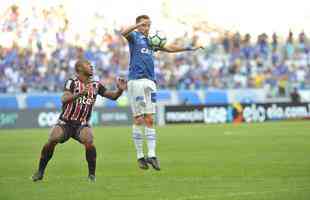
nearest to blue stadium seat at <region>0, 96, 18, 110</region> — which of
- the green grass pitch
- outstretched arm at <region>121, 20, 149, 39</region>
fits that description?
the green grass pitch

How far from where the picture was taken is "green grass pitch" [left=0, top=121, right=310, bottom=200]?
434 inches

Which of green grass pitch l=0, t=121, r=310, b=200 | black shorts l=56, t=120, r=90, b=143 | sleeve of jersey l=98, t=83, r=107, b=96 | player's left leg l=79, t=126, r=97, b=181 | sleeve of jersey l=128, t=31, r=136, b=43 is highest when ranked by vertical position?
sleeve of jersey l=128, t=31, r=136, b=43

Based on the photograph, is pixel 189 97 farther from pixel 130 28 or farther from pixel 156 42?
pixel 130 28

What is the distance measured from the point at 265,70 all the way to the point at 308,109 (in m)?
4.09

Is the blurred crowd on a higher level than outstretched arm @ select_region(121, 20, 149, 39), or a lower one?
higher

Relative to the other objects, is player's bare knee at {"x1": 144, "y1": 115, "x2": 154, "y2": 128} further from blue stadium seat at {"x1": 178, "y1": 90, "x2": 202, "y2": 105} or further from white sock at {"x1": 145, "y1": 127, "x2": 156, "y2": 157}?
blue stadium seat at {"x1": 178, "y1": 90, "x2": 202, "y2": 105}

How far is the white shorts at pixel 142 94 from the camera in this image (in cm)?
1544

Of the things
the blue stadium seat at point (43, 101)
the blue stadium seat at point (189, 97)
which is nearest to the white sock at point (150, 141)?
the blue stadium seat at point (43, 101)

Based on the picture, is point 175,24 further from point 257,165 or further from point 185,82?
point 257,165

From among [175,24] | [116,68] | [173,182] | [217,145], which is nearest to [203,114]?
[116,68]

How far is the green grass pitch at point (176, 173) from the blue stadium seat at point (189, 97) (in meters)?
19.3

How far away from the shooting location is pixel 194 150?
2078cm

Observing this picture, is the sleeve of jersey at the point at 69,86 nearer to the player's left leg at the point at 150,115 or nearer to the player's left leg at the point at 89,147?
the player's left leg at the point at 89,147

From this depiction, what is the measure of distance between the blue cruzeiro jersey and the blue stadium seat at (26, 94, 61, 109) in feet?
85.5
